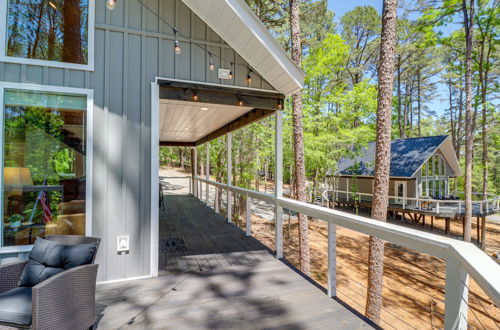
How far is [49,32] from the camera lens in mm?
3227

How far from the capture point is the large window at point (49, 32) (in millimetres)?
3035

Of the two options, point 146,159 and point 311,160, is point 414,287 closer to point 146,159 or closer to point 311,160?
point 311,160

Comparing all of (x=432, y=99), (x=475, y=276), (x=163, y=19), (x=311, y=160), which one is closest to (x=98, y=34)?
(x=163, y=19)

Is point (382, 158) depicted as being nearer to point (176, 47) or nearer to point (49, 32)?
point (176, 47)

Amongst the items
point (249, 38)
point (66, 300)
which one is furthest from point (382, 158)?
point (66, 300)

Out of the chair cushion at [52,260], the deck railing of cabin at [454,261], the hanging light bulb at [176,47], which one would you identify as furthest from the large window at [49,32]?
the deck railing of cabin at [454,261]

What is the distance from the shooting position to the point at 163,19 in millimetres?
3537

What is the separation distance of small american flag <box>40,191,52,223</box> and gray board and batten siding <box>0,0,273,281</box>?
51 centimetres

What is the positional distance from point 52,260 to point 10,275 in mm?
351

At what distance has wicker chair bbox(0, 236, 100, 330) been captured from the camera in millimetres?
1935

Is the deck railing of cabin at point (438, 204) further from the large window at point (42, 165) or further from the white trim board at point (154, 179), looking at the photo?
the large window at point (42, 165)

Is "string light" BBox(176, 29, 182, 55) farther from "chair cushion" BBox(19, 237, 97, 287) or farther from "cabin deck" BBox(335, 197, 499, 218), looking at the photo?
"cabin deck" BBox(335, 197, 499, 218)

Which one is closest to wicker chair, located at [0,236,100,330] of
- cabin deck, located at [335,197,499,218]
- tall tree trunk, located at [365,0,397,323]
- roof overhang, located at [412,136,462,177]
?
tall tree trunk, located at [365,0,397,323]

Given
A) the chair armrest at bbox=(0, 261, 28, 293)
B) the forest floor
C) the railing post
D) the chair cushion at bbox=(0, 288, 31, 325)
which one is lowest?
the forest floor
